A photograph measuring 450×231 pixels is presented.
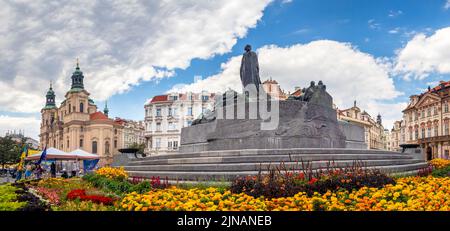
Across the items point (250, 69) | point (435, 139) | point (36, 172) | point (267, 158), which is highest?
point (250, 69)

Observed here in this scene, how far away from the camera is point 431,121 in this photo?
59969 millimetres

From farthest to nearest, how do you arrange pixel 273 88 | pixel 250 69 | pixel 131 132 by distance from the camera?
pixel 131 132
pixel 273 88
pixel 250 69

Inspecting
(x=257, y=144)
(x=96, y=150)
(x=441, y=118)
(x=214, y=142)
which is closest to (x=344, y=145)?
(x=257, y=144)

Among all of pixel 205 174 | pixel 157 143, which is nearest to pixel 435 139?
pixel 157 143

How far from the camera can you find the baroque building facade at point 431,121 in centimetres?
5616

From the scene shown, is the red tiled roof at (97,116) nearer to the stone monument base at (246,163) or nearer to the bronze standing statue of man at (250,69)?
the bronze standing statue of man at (250,69)

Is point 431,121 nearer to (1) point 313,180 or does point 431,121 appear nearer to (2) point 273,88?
(2) point 273,88

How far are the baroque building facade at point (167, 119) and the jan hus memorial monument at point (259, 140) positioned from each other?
137ft

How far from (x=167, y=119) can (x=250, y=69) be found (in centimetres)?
4956

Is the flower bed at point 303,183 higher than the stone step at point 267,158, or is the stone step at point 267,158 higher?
the stone step at point 267,158

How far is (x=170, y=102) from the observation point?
6819 cm

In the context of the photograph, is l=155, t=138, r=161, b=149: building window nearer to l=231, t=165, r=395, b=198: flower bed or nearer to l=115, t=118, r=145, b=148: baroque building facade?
l=115, t=118, r=145, b=148: baroque building facade

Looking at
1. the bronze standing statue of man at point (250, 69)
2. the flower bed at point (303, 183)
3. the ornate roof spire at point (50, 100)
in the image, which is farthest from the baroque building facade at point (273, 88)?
the ornate roof spire at point (50, 100)
